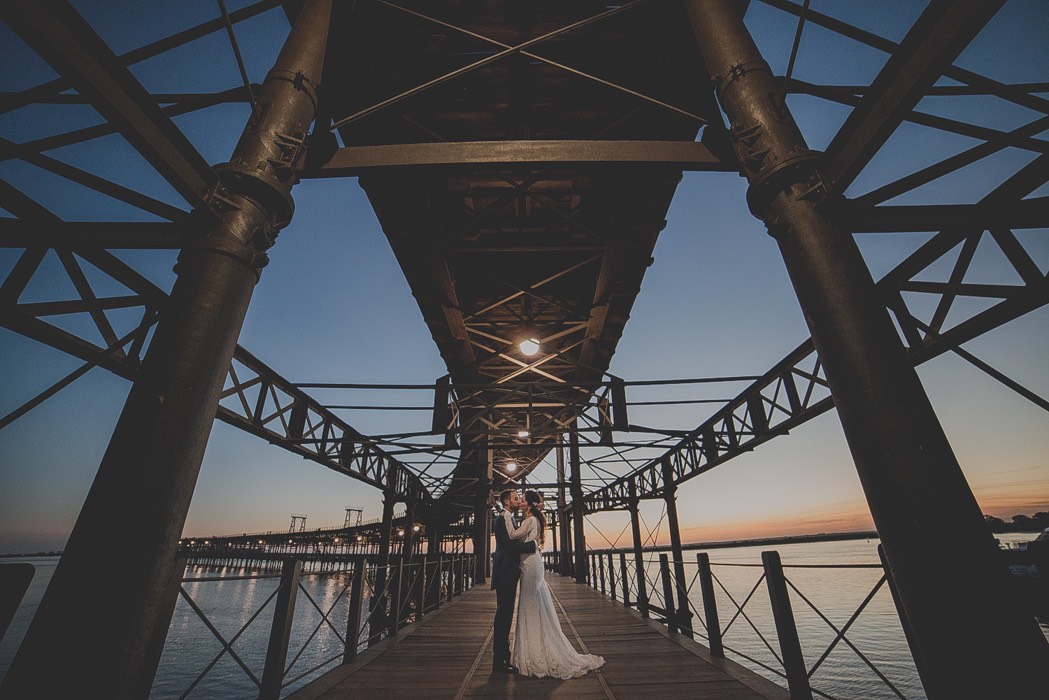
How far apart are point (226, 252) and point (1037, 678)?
4267mm

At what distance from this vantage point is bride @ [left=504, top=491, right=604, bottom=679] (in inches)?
202

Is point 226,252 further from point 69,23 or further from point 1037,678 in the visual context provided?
point 1037,678

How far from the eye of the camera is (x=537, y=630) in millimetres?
5375

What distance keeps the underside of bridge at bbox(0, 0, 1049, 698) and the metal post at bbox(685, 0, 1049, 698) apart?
11mm

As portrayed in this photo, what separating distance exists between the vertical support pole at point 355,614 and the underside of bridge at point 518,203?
11.2 ft

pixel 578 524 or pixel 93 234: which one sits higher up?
pixel 93 234

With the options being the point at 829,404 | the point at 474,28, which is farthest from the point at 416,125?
the point at 829,404

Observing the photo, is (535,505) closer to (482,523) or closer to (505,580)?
(505,580)

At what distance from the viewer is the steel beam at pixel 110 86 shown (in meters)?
1.89

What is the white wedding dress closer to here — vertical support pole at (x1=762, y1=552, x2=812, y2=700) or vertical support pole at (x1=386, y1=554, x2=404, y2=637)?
vertical support pole at (x1=762, y1=552, x2=812, y2=700)

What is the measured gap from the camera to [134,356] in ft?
13.7

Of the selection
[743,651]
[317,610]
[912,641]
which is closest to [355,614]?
[317,610]

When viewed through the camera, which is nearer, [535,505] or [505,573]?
[505,573]

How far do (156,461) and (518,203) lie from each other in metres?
5.22
